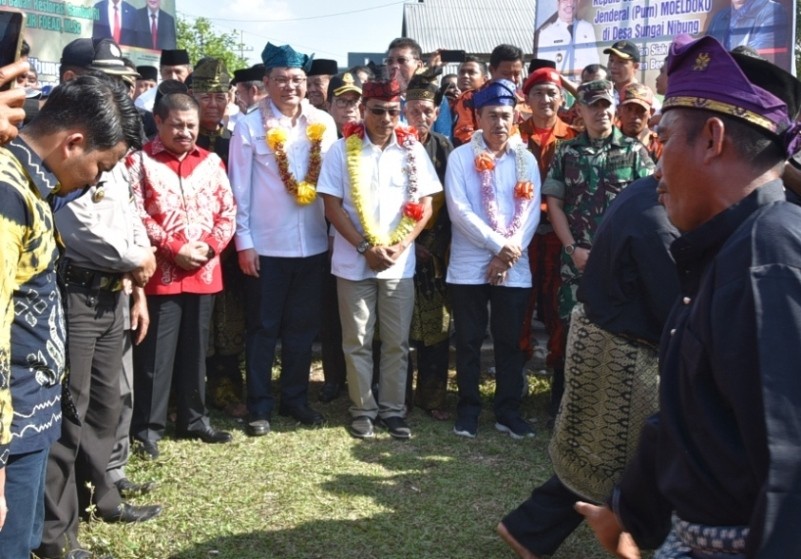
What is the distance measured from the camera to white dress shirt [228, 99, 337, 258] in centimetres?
603

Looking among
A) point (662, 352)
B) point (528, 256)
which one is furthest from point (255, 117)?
point (662, 352)

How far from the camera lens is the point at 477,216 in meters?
6.08

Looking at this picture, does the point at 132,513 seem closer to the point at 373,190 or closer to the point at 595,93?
the point at 373,190

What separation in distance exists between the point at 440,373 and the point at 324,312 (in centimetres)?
100

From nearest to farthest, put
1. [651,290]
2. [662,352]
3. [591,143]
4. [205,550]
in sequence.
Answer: [662,352] < [651,290] < [205,550] < [591,143]

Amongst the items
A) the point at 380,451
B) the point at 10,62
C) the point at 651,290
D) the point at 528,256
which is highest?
the point at 10,62

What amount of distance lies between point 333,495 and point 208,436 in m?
1.17

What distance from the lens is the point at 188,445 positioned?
563cm

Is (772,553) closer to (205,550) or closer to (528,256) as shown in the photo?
(205,550)

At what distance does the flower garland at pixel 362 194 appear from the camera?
5906mm

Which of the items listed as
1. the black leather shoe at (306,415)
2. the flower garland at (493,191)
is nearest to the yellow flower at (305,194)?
the flower garland at (493,191)

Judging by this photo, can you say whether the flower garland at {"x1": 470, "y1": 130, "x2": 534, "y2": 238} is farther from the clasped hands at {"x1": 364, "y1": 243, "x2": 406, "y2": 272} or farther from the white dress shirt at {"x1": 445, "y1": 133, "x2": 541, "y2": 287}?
the clasped hands at {"x1": 364, "y1": 243, "x2": 406, "y2": 272}

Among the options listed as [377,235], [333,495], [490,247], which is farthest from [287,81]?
[333,495]

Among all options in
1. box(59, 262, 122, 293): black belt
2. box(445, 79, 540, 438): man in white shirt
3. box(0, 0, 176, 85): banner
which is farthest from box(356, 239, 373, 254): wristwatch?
box(0, 0, 176, 85): banner
